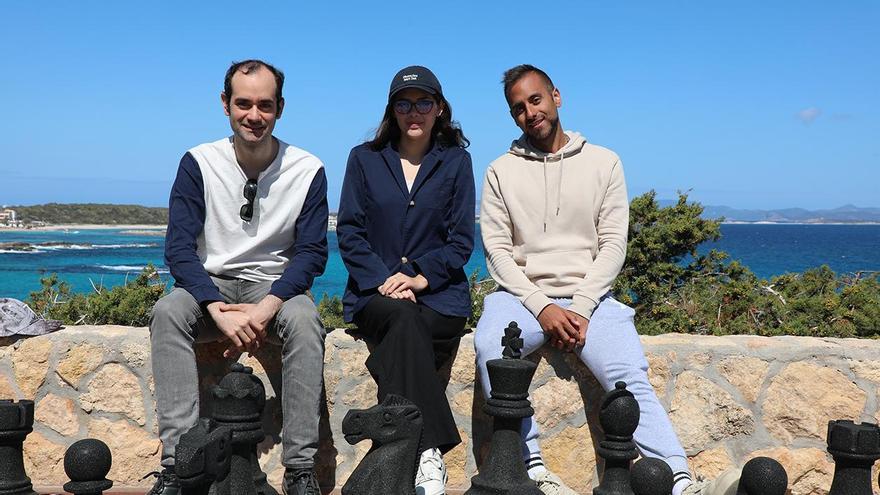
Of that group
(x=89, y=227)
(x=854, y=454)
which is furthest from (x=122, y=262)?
(x=89, y=227)

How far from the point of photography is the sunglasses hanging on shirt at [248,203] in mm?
3580

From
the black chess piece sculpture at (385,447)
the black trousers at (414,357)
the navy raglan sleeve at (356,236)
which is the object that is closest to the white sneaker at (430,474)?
the black trousers at (414,357)

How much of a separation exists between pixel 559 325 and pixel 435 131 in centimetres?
128

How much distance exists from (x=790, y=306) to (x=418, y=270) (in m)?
3.10

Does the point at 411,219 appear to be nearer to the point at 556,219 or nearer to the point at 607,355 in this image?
the point at 556,219

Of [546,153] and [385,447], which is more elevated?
[546,153]

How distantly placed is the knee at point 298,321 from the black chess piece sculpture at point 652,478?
5.32 ft

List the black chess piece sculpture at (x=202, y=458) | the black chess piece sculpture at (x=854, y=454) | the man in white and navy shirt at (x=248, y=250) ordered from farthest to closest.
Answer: the man in white and navy shirt at (x=248, y=250), the black chess piece sculpture at (x=854, y=454), the black chess piece sculpture at (x=202, y=458)

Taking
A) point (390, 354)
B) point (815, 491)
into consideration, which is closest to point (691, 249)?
point (815, 491)

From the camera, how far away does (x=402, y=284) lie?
3.42 m

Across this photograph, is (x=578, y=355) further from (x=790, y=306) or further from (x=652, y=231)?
(x=652, y=231)

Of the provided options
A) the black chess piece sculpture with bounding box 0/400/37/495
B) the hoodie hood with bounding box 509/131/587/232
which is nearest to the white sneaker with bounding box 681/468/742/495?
the hoodie hood with bounding box 509/131/587/232

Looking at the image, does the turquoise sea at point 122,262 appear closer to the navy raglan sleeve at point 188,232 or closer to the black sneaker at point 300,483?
the navy raglan sleeve at point 188,232

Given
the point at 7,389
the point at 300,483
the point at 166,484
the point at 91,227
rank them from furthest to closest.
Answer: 1. the point at 91,227
2. the point at 7,389
3. the point at 300,483
4. the point at 166,484
